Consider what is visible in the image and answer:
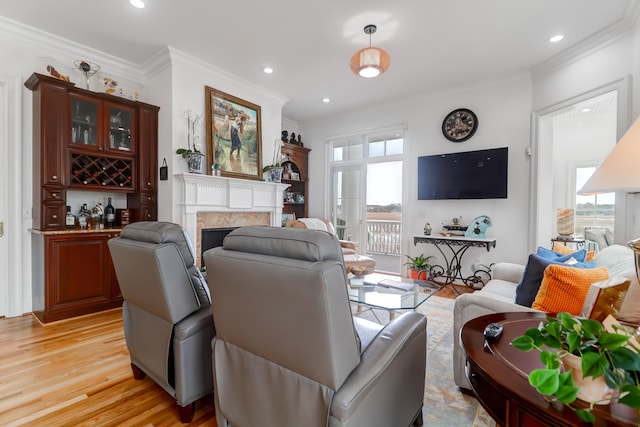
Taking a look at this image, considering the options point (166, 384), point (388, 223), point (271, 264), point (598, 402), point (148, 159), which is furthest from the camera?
point (388, 223)

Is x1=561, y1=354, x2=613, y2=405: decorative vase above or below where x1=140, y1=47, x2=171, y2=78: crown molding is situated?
below

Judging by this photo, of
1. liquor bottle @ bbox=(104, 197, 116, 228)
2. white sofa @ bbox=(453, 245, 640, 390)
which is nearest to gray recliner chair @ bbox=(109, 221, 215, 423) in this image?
white sofa @ bbox=(453, 245, 640, 390)

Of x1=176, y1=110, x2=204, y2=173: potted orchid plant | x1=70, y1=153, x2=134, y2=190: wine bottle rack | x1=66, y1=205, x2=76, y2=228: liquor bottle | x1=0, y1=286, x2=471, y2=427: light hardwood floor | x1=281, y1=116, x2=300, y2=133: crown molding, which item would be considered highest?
x1=281, y1=116, x2=300, y2=133: crown molding

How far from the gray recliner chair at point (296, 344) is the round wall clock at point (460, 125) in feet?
12.8

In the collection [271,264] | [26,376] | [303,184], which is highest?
[303,184]

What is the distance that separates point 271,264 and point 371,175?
4.90 m

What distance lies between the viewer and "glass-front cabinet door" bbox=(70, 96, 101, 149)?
Result: 3189 millimetres

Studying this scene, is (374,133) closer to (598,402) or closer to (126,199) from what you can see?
(126,199)

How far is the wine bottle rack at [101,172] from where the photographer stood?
329 centimetres

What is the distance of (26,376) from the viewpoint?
2020mm

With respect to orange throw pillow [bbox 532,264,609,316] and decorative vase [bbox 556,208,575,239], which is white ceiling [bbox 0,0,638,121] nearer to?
decorative vase [bbox 556,208,575,239]

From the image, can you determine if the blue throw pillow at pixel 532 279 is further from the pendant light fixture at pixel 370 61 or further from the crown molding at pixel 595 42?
the crown molding at pixel 595 42

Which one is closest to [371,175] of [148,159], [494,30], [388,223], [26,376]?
[388,223]

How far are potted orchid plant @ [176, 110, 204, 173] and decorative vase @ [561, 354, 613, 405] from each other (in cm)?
370
